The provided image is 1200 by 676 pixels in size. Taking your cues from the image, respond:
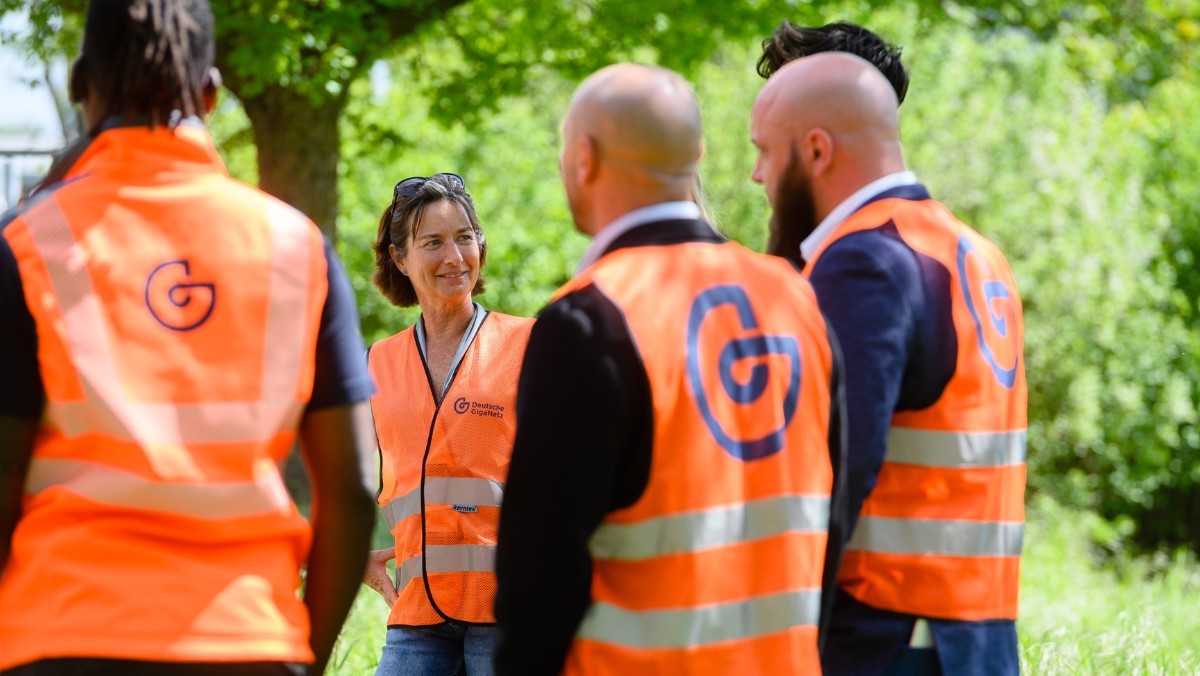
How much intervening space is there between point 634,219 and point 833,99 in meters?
0.74

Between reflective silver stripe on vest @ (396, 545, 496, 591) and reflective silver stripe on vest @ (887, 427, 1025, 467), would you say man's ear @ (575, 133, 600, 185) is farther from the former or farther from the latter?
reflective silver stripe on vest @ (396, 545, 496, 591)

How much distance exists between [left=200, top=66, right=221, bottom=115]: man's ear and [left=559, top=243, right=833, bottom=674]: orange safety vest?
2.29 ft

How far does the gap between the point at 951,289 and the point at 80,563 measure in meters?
1.74

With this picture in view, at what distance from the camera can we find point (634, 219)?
7.95 feet

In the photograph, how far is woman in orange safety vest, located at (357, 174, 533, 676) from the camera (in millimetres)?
4020

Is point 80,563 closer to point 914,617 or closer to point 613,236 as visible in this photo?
point 613,236

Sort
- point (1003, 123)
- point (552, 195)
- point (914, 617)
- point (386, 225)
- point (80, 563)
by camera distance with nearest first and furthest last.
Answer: point (80, 563), point (914, 617), point (386, 225), point (552, 195), point (1003, 123)

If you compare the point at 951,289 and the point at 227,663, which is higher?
the point at 951,289

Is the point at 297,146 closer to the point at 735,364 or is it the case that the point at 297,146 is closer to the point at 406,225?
the point at 406,225

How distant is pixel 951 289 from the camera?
9.37ft

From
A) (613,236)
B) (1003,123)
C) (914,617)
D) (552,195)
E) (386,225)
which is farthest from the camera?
(1003,123)

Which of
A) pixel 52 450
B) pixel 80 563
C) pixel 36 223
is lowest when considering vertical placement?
pixel 80 563

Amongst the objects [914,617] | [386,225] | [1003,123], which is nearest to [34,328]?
[914,617]

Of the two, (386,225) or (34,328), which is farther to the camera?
(386,225)
